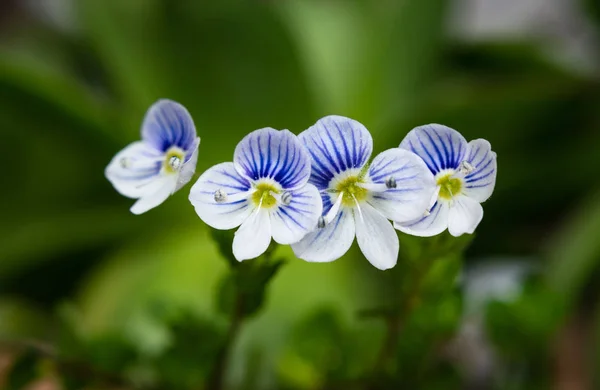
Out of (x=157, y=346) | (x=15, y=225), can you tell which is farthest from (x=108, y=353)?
(x=15, y=225)

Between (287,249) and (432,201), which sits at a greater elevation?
(287,249)

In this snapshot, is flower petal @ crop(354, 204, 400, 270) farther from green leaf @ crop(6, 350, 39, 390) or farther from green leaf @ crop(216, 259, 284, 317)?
green leaf @ crop(6, 350, 39, 390)

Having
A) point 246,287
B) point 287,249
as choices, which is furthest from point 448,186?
point 287,249

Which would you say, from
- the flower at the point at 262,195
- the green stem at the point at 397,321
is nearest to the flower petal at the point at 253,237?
the flower at the point at 262,195

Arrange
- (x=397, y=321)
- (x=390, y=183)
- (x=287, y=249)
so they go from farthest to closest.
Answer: (x=287, y=249)
(x=397, y=321)
(x=390, y=183)

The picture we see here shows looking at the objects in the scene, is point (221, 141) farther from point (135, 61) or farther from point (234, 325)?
point (234, 325)

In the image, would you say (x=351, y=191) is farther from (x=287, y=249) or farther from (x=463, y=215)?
(x=287, y=249)

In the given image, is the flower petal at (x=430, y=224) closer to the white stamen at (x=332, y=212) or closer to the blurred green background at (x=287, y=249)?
the white stamen at (x=332, y=212)
